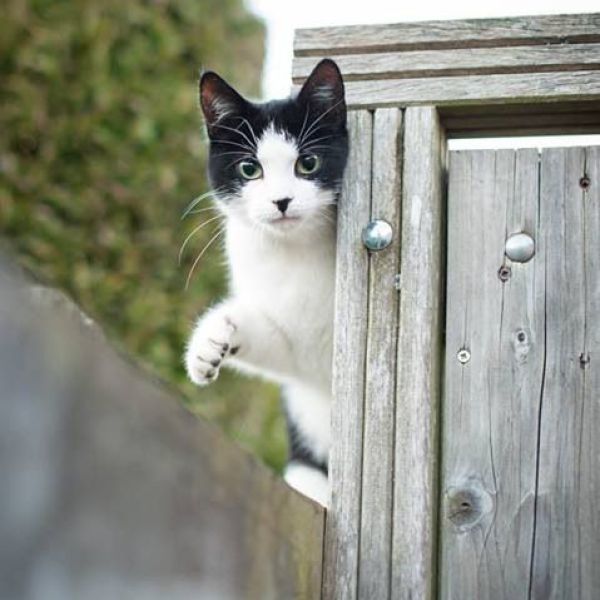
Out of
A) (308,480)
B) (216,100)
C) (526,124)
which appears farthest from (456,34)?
(308,480)

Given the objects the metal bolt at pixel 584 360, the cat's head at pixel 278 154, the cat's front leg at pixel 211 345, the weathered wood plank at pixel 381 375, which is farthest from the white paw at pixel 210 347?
the metal bolt at pixel 584 360

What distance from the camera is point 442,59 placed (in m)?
1.95

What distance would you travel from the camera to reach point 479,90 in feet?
6.34

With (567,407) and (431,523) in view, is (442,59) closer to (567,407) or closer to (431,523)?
(567,407)

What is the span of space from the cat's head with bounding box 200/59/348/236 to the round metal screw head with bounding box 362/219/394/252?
1.01 ft

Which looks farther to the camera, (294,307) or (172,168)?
(172,168)

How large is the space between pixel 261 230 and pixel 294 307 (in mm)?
200

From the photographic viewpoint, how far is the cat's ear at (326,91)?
2.02 meters

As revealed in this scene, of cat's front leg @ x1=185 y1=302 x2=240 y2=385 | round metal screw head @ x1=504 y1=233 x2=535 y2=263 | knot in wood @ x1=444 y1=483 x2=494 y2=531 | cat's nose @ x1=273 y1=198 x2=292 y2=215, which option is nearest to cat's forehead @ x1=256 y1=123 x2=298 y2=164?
cat's nose @ x1=273 y1=198 x2=292 y2=215

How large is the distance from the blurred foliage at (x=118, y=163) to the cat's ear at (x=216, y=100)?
1694mm

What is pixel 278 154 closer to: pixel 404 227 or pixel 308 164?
pixel 308 164

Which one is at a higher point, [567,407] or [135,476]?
[567,407]

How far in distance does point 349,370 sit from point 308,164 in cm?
66

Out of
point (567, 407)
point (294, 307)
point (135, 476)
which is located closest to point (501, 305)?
point (567, 407)
